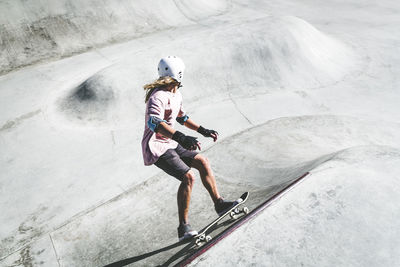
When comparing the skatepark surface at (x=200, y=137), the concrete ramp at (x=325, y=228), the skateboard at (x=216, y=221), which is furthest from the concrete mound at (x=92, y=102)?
the concrete ramp at (x=325, y=228)

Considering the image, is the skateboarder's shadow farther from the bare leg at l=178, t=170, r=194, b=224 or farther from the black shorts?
the black shorts

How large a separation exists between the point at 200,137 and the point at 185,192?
133 inches

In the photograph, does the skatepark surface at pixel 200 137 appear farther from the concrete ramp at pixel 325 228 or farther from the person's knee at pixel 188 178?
the person's knee at pixel 188 178

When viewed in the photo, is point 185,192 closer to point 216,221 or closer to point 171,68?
point 216,221

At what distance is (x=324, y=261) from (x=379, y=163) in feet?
7.02

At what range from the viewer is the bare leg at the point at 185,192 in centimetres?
354

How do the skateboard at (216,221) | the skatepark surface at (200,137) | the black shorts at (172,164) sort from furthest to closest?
the skateboard at (216,221) < the black shorts at (172,164) < the skatepark surface at (200,137)

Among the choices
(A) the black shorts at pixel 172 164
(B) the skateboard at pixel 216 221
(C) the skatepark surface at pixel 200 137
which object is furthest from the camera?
(B) the skateboard at pixel 216 221

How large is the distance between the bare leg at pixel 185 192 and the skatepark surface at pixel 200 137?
452 mm

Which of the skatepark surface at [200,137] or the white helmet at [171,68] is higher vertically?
the white helmet at [171,68]

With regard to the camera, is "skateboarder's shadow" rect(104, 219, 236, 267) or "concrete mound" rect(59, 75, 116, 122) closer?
"skateboarder's shadow" rect(104, 219, 236, 267)

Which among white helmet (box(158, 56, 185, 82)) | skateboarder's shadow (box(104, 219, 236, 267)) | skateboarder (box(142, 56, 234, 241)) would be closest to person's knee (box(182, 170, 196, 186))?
skateboarder (box(142, 56, 234, 241))

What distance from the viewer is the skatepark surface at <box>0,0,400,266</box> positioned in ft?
11.2

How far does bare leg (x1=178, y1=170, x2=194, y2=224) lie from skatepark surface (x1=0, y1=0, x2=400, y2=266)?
17.8 inches
